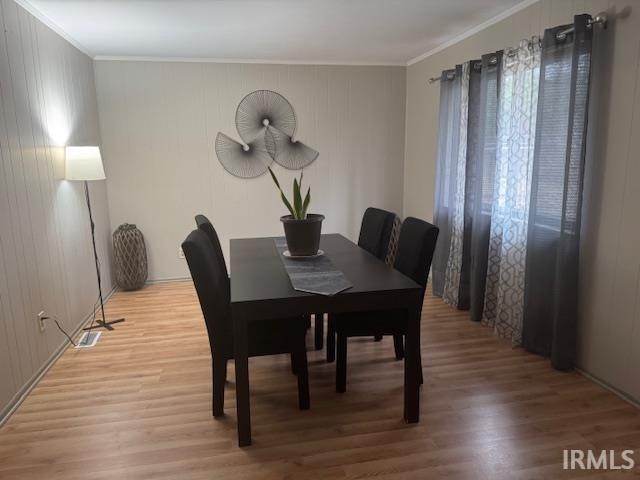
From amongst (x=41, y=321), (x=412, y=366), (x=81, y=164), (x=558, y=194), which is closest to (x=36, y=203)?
(x=81, y=164)

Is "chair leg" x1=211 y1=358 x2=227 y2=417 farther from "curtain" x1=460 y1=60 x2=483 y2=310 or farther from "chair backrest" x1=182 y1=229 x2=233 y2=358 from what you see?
"curtain" x1=460 y1=60 x2=483 y2=310

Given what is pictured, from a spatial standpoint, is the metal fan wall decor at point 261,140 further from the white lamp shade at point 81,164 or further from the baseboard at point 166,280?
the white lamp shade at point 81,164

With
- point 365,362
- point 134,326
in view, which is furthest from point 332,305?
point 134,326

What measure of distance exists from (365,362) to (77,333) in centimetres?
217

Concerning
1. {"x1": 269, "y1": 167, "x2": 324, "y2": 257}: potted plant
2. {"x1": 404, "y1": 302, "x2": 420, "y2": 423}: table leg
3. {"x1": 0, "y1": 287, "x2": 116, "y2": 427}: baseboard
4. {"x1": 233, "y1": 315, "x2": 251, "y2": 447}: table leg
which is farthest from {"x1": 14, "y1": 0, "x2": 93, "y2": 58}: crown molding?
{"x1": 404, "y1": 302, "x2": 420, "y2": 423}: table leg

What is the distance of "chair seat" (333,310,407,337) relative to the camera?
88.9 inches

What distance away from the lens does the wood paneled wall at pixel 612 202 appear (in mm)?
2115

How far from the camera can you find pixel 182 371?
2.60 meters

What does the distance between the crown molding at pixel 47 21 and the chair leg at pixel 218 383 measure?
2450mm

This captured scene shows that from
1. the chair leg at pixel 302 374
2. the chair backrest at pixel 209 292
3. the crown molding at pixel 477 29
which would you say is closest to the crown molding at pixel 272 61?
the crown molding at pixel 477 29

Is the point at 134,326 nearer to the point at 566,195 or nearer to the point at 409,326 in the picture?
the point at 409,326

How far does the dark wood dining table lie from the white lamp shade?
1.50m

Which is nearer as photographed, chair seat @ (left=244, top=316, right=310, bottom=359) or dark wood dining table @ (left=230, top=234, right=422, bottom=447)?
dark wood dining table @ (left=230, top=234, right=422, bottom=447)

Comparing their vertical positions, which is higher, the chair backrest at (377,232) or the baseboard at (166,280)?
the chair backrest at (377,232)
